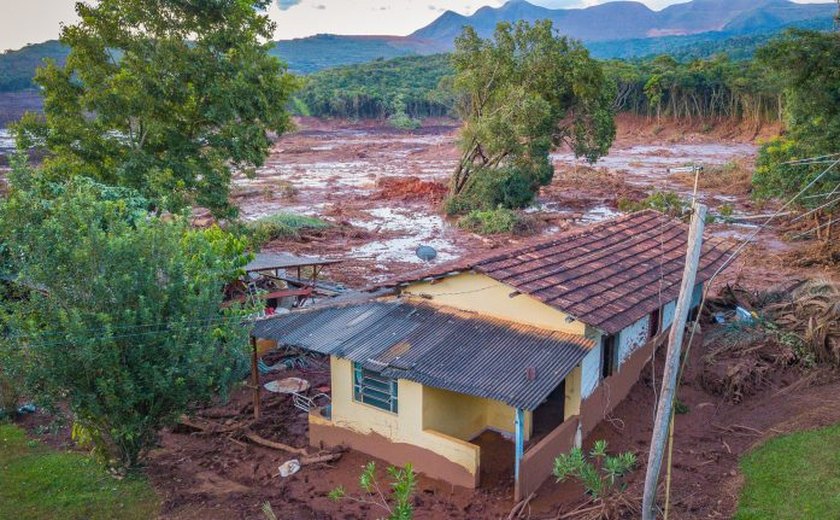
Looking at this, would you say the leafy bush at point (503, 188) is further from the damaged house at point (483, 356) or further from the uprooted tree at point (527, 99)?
the damaged house at point (483, 356)

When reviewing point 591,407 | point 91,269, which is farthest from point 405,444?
point 91,269

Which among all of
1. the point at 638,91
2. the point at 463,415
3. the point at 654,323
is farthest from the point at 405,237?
the point at 638,91

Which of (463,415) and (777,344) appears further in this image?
(777,344)


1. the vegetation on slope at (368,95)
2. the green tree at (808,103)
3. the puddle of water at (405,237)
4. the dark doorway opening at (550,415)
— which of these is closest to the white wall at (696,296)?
the green tree at (808,103)

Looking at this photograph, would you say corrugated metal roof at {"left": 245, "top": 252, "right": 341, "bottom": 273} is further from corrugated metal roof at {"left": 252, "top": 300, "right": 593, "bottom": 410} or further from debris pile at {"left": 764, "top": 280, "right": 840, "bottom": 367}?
debris pile at {"left": 764, "top": 280, "right": 840, "bottom": 367}

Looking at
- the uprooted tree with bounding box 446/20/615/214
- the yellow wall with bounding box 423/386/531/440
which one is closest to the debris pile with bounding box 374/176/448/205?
the uprooted tree with bounding box 446/20/615/214

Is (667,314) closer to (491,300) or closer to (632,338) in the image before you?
(632,338)
